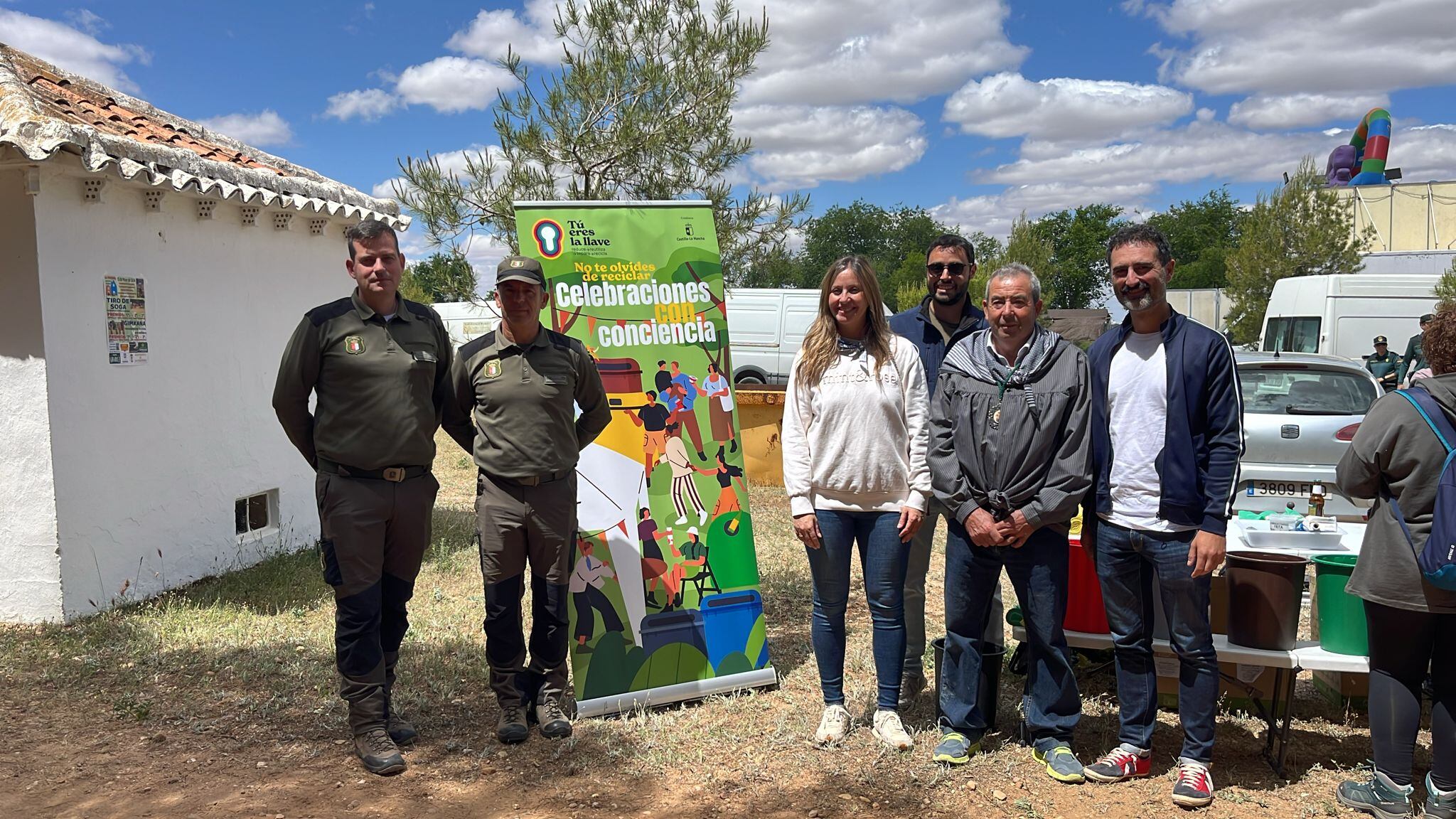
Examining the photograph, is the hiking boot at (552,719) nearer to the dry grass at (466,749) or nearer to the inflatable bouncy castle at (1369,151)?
the dry grass at (466,749)

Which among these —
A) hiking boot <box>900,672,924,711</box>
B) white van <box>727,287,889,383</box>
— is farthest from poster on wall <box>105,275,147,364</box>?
white van <box>727,287,889,383</box>

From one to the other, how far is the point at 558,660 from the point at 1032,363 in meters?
2.42

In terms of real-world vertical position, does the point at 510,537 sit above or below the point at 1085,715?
above

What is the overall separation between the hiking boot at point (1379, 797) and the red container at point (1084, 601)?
1.03 m

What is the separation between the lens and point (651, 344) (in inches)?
189

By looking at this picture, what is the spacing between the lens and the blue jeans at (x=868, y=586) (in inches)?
157

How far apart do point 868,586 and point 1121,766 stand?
1186 millimetres

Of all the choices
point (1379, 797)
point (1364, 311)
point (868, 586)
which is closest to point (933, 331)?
point (868, 586)

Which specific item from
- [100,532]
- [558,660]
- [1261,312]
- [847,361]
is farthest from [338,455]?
[1261,312]

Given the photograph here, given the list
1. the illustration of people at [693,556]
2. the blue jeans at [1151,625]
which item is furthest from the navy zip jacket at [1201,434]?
the illustration of people at [693,556]

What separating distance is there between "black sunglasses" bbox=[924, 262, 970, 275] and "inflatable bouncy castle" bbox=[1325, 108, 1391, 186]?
43.4 meters

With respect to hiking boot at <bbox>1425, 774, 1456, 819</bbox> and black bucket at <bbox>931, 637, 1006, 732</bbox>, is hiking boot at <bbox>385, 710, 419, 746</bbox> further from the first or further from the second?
hiking boot at <bbox>1425, 774, 1456, 819</bbox>

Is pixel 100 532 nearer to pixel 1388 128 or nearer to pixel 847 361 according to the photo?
pixel 847 361

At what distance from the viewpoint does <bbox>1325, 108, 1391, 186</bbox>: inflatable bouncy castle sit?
39.1 metres
